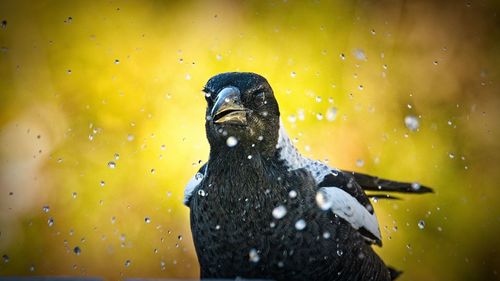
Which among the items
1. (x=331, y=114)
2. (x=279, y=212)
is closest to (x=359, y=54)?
(x=331, y=114)

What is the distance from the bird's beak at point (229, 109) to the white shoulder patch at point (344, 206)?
394mm

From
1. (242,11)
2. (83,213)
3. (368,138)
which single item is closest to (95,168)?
(83,213)

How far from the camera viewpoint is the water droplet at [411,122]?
3.47 meters

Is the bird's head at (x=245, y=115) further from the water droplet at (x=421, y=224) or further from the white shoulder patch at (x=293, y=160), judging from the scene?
the water droplet at (x=421, y=224)

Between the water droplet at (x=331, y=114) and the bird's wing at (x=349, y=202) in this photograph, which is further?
the water droplet at (x=331, y=114)

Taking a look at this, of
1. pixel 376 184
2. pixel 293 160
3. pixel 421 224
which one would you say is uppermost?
pixel 293 160

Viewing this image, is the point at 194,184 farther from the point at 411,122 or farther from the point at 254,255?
the point at 411,122

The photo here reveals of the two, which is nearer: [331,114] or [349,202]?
[349,202]

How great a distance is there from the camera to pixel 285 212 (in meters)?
2.02

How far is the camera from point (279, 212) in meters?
2.02

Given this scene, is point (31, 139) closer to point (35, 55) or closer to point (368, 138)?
point (35, 55)

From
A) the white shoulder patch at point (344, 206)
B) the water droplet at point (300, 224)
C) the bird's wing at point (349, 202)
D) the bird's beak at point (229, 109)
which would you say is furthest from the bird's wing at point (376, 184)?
the bird's beak at point (229, 109)

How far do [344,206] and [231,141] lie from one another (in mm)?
472

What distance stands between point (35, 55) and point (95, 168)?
73 centimetres
